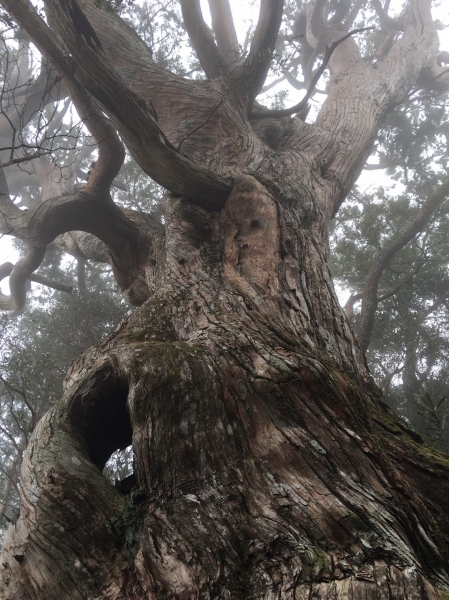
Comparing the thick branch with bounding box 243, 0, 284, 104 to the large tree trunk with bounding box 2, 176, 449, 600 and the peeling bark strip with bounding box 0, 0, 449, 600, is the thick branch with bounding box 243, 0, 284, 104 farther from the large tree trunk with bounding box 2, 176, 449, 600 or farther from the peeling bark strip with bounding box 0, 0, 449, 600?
the large tree trunk with bounding box 2, 176, 449, 600

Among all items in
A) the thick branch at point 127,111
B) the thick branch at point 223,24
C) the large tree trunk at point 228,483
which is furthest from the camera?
the thick branch at point 223,24

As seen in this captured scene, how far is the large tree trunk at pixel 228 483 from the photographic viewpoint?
62.8 inches

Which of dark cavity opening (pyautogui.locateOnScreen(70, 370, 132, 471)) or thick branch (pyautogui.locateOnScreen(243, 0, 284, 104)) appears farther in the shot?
thick branch (pyautogui.locateOnScreen(243, 0, 284, 104))

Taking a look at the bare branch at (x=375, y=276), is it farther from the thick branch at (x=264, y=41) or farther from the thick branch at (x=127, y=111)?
the thick branch at (x=264, y=41)

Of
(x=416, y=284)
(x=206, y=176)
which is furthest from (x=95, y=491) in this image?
(x=416, y=284)

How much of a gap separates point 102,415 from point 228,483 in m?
1.00

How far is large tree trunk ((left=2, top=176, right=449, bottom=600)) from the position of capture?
1.60 metres

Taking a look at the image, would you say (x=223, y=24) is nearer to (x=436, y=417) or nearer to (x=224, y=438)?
Result: (x=436, y=417)

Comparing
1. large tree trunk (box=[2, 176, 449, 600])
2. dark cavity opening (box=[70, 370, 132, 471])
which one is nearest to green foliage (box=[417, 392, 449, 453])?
large tree trunk (box=[2, 176, 449, 600])

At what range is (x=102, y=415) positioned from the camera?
2.62 meters

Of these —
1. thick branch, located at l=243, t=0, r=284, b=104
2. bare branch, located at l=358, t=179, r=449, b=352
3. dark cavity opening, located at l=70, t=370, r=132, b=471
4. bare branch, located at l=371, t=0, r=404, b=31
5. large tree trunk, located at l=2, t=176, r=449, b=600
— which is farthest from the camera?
bare branch, located at l=371, t=0, r=404, b=31

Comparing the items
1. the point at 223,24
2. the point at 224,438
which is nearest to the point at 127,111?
the point at 224,438

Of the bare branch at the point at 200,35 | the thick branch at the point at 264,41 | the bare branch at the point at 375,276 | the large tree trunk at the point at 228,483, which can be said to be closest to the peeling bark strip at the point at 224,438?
the large tree trunk at the point at 228,483

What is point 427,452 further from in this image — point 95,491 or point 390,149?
point 390,149
